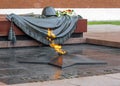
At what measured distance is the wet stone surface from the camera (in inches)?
281

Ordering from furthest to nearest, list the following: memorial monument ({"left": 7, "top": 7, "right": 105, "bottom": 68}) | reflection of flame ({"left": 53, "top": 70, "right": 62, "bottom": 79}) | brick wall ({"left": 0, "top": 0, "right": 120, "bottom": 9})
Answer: brick wall ({"left": 0, "top": 0, "right": 120, "bottom": 9})
memorial monument ({"left": 7, "top": 7, "right": 105, "bottom": 68})
reflection of flame ({"left": 53, "top": 70, "right": 62, "bottom": 79})

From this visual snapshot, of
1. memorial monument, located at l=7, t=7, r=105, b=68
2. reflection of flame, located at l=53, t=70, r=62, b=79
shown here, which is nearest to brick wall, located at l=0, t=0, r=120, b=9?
memorial monument, located at l=7, t=7, r=105, b=68

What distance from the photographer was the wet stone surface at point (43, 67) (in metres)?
7.14

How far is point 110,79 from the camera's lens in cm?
684

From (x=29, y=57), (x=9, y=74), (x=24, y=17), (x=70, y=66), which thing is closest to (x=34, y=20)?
(x=24, y=17)

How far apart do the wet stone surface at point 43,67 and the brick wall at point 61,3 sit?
11328 millimetres

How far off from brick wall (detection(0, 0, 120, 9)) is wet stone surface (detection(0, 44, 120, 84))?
37.2ft

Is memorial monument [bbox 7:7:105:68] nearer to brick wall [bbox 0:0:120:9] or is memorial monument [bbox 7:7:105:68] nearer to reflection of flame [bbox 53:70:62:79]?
reflection of flame [bbox 53:70:62:79]

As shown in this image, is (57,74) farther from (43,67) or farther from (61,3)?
(61,3)

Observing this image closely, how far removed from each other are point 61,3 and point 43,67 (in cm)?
1612

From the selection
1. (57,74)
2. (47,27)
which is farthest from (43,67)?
(47,27)

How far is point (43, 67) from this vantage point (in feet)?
26.8

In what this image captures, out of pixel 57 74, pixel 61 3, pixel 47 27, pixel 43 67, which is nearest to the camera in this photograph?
pixel 57 74

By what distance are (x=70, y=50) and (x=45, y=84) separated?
188 inches
